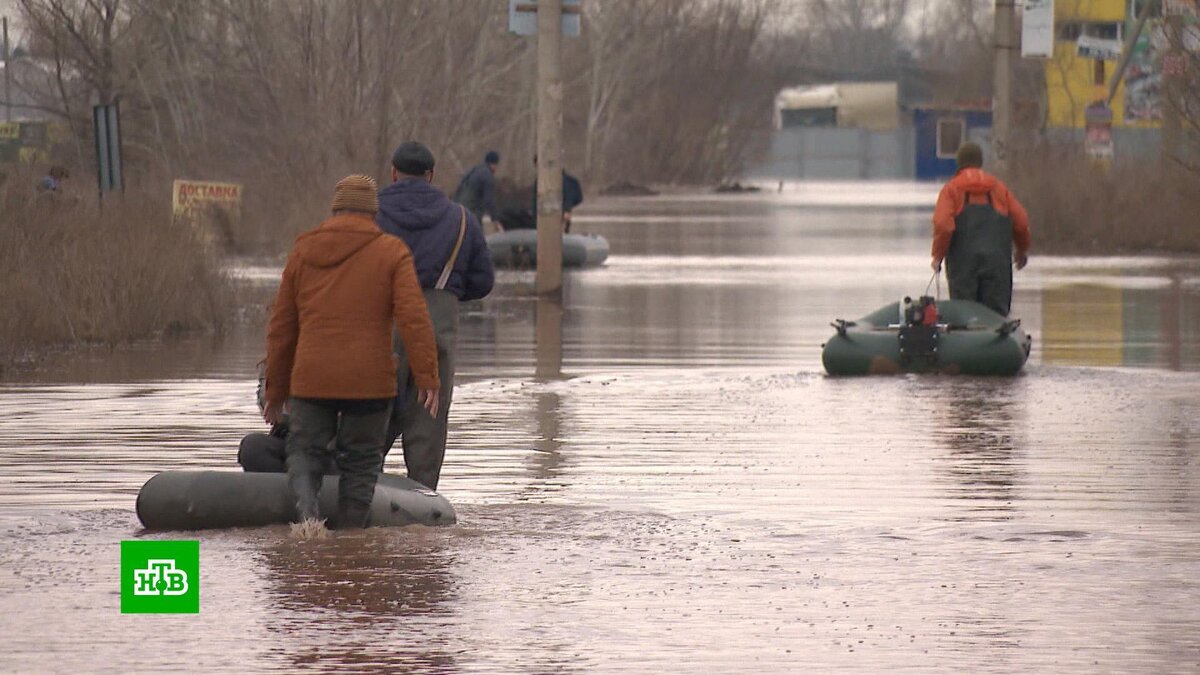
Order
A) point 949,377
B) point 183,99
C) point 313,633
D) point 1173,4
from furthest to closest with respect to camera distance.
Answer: point 183,99 < point 1173,4 < point 949,377 < point 313,633

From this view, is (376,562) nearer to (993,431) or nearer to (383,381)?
(383,381)

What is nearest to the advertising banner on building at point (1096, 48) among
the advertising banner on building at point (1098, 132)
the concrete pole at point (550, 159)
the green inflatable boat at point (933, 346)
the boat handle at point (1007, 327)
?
the advertising banner on building at point (1098, 132)

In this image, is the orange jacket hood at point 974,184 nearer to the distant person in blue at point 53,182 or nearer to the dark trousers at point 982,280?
the dark trousers at point 982,280

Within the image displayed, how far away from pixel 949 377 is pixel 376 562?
882cm

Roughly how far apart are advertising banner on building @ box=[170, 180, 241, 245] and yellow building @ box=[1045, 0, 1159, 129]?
134ft

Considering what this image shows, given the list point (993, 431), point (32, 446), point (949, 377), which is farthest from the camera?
point (949, 377)

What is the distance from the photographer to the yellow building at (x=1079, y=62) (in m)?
77.6

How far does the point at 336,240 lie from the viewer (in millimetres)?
10297

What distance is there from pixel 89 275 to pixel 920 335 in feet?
23.4

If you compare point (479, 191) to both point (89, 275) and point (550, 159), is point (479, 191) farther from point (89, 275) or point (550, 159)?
point (89, 275)

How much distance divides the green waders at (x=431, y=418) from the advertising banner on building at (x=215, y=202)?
2131 centimetres

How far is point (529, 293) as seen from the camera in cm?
2842

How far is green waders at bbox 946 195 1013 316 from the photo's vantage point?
60.4 ft

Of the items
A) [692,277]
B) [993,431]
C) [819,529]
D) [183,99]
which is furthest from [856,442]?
[183,99]
